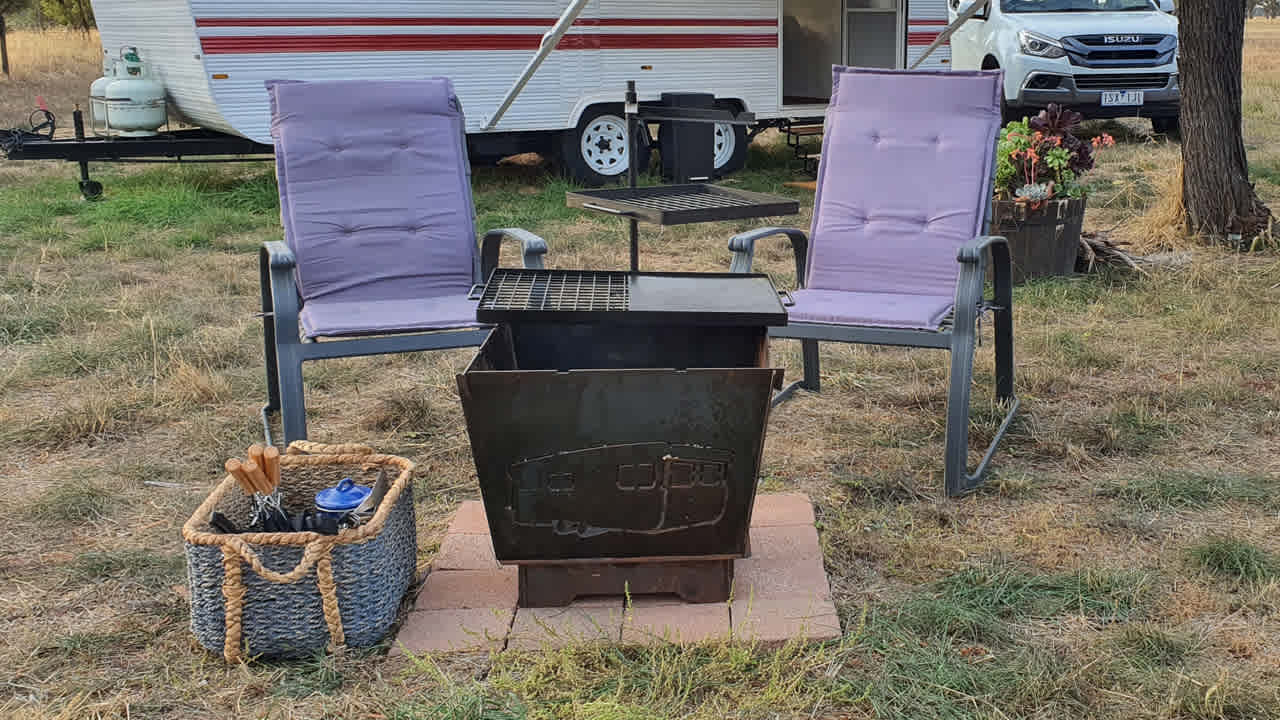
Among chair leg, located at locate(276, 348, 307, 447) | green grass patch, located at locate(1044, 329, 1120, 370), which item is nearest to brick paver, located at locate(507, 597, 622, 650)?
chair leg, located at locate(276, 348, 307, 447)

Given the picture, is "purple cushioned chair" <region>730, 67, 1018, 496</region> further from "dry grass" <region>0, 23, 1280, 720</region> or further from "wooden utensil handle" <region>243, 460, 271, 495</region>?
"wooden utensil handle" <region>243, 460, 271, 495</region>

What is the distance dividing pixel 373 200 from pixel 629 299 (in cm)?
156

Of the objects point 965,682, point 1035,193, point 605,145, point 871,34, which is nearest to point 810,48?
point 871,34

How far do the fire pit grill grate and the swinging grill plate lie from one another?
39 centimetres

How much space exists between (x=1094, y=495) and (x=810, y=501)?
745 mm

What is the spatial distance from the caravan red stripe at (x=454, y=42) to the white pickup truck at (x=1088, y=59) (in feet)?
6.91

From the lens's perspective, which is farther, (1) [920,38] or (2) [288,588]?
(1) [920,38]

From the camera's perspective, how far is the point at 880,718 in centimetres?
214

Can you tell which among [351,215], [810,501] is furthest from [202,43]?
[810,501]

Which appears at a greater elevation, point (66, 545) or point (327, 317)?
point (327, 317)

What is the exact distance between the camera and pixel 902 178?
3.77 meters

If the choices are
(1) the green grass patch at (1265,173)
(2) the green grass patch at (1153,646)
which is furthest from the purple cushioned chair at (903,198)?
Answer: (1) the green grass patch at (1265,173)

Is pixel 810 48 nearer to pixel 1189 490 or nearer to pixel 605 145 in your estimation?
pixel 605 145

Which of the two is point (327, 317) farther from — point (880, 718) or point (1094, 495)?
point (1094, 495)
